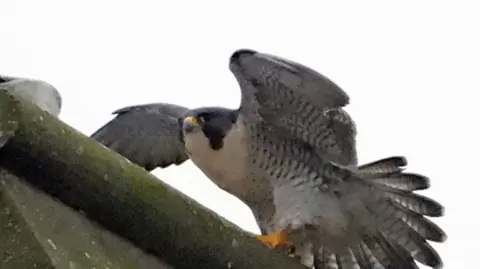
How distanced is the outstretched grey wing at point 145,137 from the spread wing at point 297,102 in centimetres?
35

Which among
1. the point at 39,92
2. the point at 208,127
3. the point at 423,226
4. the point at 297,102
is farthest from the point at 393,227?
the point at 39,92

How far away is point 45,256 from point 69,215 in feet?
0.72

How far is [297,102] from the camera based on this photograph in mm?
2701

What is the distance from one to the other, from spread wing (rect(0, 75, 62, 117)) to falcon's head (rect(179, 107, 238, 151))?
99 centimetres

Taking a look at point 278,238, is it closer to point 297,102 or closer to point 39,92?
point 297,102

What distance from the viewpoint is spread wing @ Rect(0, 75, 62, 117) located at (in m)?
1.76

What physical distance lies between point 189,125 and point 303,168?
430 mm

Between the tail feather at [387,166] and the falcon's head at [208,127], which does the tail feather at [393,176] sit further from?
the falcon's head at [208,127]

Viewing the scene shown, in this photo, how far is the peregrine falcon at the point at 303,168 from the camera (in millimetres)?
2654

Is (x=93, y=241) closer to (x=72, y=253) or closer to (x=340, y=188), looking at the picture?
(x=72, y=253)

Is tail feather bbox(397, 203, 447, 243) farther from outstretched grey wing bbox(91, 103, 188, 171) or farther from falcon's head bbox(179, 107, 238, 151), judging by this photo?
outstretched grey wing bbox(91, 103, 188, 171)

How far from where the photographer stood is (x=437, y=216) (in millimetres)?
2648

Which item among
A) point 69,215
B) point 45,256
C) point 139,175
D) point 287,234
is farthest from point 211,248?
point 287,234

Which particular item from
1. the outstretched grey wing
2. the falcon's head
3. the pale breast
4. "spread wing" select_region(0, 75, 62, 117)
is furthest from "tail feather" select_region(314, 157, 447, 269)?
"spread wing" select_region(0, 75, 62, 117)
